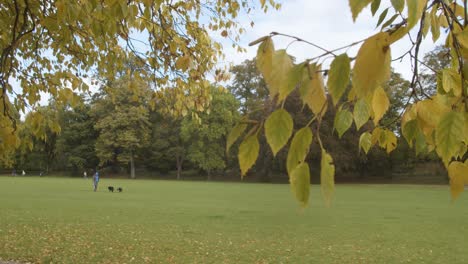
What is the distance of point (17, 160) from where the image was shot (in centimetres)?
7188

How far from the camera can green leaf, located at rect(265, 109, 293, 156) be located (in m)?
0.98

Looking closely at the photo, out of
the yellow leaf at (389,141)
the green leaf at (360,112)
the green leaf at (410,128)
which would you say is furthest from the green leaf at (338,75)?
the yellow leaf at (389,141)

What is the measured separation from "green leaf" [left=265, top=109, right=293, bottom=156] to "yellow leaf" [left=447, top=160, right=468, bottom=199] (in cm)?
62

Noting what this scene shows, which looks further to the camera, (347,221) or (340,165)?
(340,165)

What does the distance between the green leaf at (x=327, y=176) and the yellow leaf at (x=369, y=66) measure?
17cm

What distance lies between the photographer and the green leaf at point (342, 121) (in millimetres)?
1727

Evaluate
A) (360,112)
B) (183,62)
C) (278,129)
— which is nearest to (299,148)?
(278,129)

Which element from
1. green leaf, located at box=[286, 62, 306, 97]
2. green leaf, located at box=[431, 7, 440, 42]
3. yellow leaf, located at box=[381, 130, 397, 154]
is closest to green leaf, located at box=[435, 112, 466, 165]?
green leaf, located at box=[286, 62, 306, 97]

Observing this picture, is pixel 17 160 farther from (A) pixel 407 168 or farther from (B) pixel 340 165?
(A) pixel 407 168

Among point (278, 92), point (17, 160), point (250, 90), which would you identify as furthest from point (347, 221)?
point (17, 160)

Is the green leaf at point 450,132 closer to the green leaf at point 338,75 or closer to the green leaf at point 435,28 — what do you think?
the green leaf at point 338,75

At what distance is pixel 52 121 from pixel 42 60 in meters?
3.65

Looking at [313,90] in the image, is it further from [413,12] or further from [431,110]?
[431,110]

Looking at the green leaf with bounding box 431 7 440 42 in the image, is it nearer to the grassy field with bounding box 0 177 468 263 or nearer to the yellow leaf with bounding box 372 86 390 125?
the yellow leaf with bounding box 372 86 390 125
